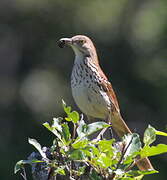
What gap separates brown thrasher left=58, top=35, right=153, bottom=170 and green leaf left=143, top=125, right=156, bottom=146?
250cm

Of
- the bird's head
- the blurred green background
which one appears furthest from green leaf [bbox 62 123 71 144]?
the blurred green background

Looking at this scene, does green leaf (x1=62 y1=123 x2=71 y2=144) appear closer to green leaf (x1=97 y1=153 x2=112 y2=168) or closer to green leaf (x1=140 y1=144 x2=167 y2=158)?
green leaf (x1=97 y1=153 x2=112 y2=168)

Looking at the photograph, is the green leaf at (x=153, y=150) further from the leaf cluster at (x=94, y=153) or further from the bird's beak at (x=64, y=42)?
the bird's beak at (x=64, y=42)

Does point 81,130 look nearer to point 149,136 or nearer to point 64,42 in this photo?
point 149,136

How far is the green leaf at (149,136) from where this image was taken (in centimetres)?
386

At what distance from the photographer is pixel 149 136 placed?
3.88 m

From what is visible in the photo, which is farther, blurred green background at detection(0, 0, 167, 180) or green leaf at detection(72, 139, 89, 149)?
blurred green background at detection(0, 0, 167, 180)

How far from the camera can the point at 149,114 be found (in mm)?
13797

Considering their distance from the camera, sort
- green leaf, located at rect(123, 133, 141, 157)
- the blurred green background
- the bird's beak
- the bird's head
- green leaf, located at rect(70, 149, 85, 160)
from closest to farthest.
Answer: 1. green leaf, located at rect(70, 149, 85, 160)
2. green leaf, located at rect(123, 133, 141, 157)
3. the bird's beak
4. the bird's head
5. the blurred green background

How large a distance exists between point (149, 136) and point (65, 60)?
1152 centimetres

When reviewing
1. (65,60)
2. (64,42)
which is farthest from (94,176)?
(65,60)

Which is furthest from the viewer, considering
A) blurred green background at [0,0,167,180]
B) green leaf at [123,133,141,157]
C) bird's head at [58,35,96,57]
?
blurred green background at [0,0,167,180]

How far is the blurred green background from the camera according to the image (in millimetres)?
13547

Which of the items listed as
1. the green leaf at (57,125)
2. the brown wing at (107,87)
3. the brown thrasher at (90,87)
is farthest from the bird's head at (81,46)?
A: the green leaf at (57,125)
